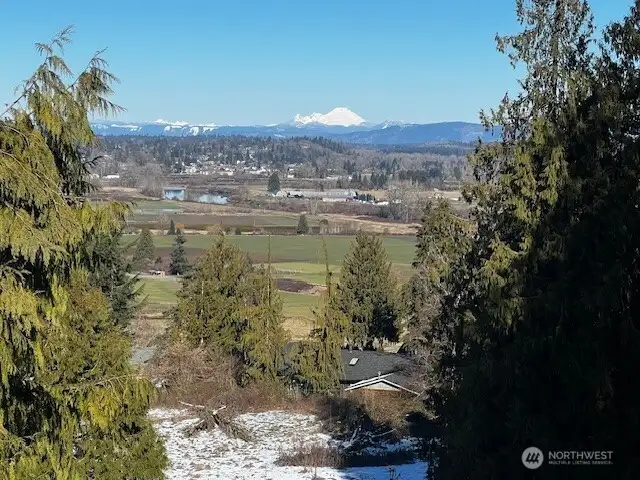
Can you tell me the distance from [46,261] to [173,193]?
416ft

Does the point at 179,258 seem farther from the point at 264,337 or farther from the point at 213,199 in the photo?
the point at 213,199

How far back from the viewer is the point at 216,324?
92.5 feet

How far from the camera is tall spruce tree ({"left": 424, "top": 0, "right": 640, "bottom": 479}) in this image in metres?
7.82

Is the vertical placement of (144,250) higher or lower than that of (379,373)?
higher

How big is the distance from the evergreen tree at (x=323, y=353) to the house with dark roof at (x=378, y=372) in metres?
2.06

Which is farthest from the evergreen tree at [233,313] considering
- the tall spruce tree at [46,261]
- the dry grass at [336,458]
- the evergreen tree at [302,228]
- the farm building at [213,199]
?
the farm building at [213,199]

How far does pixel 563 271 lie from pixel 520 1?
5.32 meters

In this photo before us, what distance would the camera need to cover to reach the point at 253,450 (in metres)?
20.7

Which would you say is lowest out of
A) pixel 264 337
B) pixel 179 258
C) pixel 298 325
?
pixel 298 325

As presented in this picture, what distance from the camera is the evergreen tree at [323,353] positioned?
85.7 ft

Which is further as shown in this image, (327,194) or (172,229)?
(327,194)

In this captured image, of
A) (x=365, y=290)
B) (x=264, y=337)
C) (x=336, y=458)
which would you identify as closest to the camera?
(x=336, y=458)
